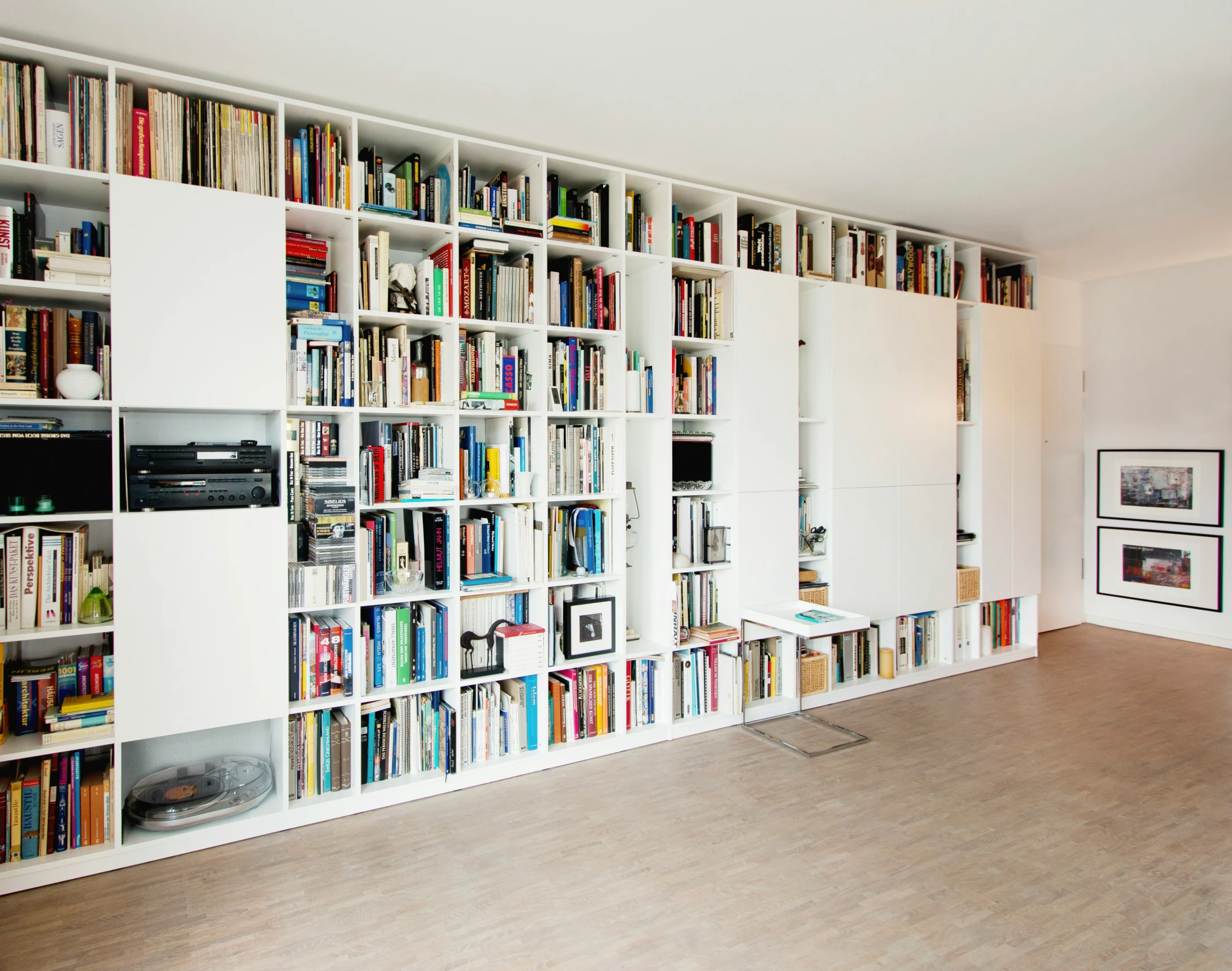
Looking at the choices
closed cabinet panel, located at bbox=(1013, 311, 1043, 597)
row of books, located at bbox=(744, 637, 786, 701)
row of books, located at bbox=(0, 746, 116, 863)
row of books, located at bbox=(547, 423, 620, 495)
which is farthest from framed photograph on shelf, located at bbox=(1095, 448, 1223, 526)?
row of books, located at bbox=(0, 746, 116, 863)

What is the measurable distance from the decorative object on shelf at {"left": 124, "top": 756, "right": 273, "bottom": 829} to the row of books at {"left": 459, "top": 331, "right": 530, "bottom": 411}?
1.82m

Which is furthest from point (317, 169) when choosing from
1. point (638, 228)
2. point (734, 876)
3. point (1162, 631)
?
point (1162, 631)

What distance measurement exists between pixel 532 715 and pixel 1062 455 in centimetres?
508

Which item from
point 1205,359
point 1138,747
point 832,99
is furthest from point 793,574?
point 1205,359

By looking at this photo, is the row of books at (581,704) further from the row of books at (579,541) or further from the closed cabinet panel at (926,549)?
the closed cabinet panel at (926,549)

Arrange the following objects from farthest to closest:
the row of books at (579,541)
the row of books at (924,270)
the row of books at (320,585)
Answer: the row of books at (924,270) < the row of books at (579,541) < the row of books at (320,585)

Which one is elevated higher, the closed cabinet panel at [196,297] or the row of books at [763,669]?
the closed cabinet panel at [196,297]

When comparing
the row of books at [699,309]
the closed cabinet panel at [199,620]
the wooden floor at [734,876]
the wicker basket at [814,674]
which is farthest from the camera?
the wicker basket at [814,674]

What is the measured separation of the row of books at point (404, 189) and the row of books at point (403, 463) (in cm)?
93

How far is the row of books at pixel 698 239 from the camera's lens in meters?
4.14

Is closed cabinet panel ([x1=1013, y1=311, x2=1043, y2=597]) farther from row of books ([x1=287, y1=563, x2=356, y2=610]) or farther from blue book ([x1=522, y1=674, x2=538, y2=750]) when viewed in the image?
row of books ([x1=287, y1=563, x2=356, y2=610])

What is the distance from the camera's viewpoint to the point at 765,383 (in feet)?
14.0

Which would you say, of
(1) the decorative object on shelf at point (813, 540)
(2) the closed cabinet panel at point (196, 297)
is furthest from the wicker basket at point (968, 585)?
(2) the closed cabinet panel at point (196, 297)

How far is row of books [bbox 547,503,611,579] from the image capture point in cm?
376
